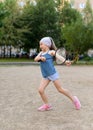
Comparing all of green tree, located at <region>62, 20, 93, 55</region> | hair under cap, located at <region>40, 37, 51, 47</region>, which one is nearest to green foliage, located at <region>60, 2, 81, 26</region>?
green tree, located at <region>62, 20, 93, 55</region>

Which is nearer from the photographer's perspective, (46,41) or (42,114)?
(42,114)

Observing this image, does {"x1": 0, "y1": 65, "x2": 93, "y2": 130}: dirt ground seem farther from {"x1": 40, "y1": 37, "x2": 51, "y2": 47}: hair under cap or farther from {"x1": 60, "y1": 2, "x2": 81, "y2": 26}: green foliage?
{"x1": 60, "y1": 2, "x2": 81, "y2": 26}: green foliage

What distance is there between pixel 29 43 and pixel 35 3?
7.36m

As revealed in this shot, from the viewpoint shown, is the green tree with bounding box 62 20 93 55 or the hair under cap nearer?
the hair under cap

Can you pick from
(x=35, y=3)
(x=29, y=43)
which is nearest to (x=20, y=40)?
(x=29, y=43)

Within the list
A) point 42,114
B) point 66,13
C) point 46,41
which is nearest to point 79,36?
point 66,13

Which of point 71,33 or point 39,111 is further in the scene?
point 71,33

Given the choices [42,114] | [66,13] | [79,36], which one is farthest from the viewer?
[66,13]

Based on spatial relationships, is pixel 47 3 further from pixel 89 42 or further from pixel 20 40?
pixel 89 42

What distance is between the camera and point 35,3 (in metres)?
67.8

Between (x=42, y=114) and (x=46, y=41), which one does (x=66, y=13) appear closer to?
(x=46, y=41)

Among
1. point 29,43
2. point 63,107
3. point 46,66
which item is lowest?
point 29,43

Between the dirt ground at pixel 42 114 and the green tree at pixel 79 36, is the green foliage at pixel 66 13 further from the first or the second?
the dirt ground at pixel 42 114

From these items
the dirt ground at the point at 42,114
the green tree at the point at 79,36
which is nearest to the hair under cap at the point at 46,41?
the dirt ground at the point at 42,114
